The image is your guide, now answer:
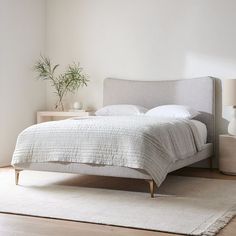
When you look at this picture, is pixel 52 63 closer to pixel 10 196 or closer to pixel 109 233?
pixel 10 196

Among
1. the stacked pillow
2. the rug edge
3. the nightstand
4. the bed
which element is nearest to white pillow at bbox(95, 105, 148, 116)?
the stacked pillow

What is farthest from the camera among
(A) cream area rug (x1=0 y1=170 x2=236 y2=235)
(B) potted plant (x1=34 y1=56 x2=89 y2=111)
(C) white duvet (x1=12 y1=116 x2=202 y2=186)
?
(B) potted plant (x1=34 y1=56 x2=89 y2=111)

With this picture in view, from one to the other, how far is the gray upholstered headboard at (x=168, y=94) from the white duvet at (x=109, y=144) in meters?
1.19

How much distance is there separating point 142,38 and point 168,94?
2.43 ft

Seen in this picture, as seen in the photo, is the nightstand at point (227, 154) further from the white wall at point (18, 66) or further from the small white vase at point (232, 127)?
the white wall at point (18, 66)

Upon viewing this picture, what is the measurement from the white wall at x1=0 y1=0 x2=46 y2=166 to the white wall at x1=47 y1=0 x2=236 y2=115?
0.21 m

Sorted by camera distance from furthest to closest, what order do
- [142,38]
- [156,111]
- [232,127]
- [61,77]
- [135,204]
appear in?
[61,77] → [142,38] → [156,111] → [232,127] → [135,204]

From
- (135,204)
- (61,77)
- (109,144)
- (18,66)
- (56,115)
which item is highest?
(18,66)

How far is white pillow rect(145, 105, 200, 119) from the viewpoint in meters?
4.87

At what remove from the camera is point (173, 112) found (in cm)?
495

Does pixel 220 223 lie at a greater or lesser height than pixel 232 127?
lesser

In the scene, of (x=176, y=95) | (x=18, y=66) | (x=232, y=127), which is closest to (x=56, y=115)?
(x=18, y=66)

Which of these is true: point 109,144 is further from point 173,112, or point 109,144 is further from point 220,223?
point 173,112

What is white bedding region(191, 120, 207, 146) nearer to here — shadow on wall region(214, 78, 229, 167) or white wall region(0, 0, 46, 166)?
shadow on wall region(214, 78, 229, 167)
